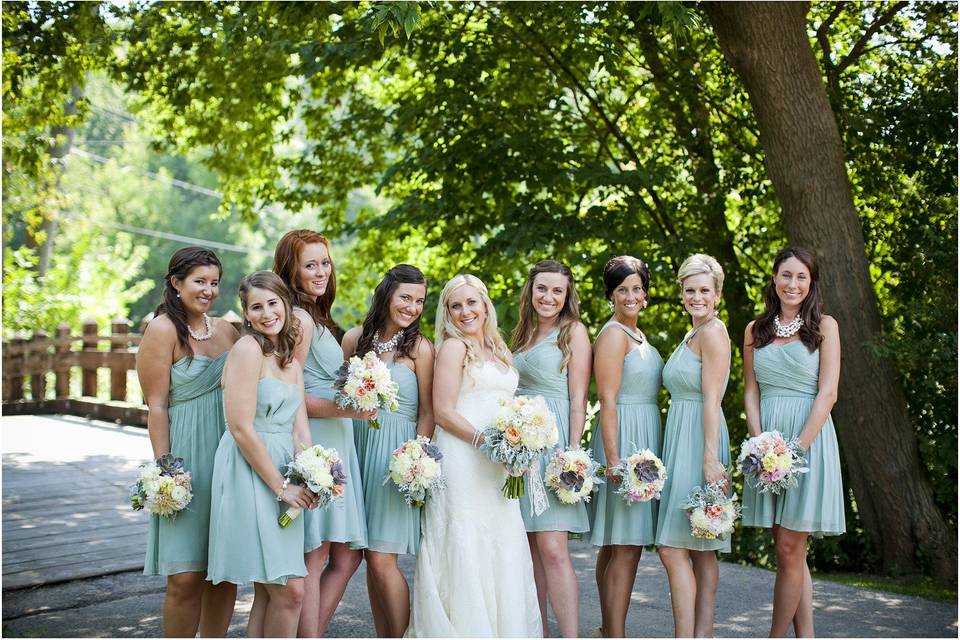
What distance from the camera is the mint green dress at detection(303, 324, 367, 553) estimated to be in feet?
16.3

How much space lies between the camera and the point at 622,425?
5.58 meters

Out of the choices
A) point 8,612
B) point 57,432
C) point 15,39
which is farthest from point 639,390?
point 57,432

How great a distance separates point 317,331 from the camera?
5.18 m

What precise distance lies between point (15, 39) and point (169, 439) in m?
6.27

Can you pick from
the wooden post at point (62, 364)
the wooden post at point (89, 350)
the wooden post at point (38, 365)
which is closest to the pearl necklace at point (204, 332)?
the wooden post at point (89, 350)

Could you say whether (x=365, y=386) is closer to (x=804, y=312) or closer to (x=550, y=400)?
(x=550, y=400)

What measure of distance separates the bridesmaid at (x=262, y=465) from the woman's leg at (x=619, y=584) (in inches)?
69.2

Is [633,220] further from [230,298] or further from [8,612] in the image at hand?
[230,298]

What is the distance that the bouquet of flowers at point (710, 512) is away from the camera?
5125mm

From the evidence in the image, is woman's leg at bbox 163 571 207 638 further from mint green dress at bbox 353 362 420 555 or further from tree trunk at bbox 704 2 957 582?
tree trunk at bbox 704 2 957 582

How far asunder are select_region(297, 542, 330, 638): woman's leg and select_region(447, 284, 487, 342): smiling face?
4.29 ft

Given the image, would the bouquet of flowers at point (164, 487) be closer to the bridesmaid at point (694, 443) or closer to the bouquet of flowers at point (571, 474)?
the bouquet of flowers at point (571, 474)

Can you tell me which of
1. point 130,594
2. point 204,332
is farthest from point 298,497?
point 130,594

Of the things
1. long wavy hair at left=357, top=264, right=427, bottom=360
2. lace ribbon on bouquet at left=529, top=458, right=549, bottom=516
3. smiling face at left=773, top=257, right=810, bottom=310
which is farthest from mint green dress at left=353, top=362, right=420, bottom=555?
smiling face at left=773, top=257, right=810, bottom=310
